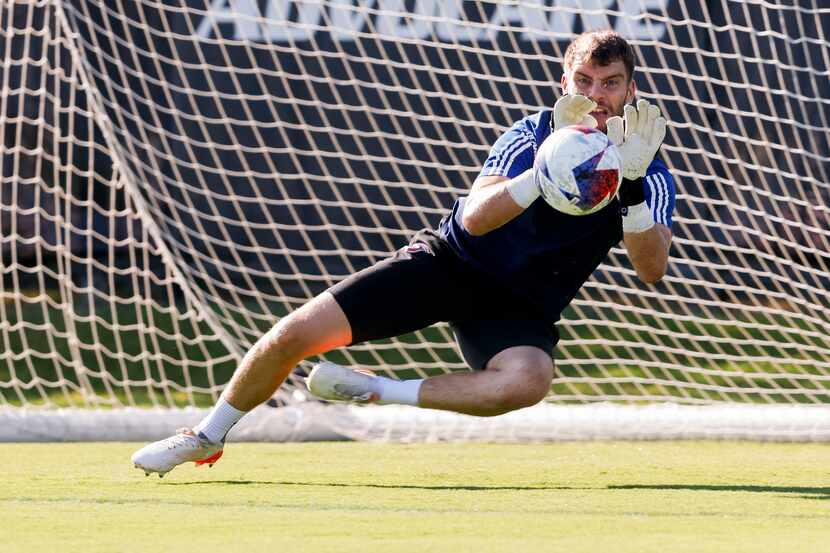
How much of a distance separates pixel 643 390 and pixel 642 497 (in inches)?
111

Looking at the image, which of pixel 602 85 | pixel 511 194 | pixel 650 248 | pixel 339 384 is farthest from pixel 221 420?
pixel 602 85

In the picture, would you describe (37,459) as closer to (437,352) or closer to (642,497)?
(642,497)

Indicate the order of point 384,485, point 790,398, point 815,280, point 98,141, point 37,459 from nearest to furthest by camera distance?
point 384,485 < point 37,459 < point 790,398 < point 815,280 < point 98,141

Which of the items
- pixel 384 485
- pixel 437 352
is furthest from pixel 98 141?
pixel 384 485

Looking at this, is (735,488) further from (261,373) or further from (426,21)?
(426,21)

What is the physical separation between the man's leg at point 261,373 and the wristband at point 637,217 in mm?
796

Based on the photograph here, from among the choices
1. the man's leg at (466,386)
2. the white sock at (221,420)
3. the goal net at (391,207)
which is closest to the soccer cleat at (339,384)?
the man's leg at (466,386)

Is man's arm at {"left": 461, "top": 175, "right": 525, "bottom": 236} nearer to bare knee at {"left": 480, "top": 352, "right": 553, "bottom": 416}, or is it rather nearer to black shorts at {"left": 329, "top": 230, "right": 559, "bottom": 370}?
black shorts at {"left": 329, "top": 230, "right": 559, "bottom": 370}

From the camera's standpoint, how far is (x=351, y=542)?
2871mm

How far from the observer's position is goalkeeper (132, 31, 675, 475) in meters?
3.77

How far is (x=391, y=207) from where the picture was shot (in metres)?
6.44

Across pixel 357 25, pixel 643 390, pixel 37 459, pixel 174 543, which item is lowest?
pixel 643 390

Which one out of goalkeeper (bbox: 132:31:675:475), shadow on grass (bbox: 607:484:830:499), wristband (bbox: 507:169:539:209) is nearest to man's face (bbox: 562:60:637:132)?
goalkeeper (bbox: 132:31:675:475)

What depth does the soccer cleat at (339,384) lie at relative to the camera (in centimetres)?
364
